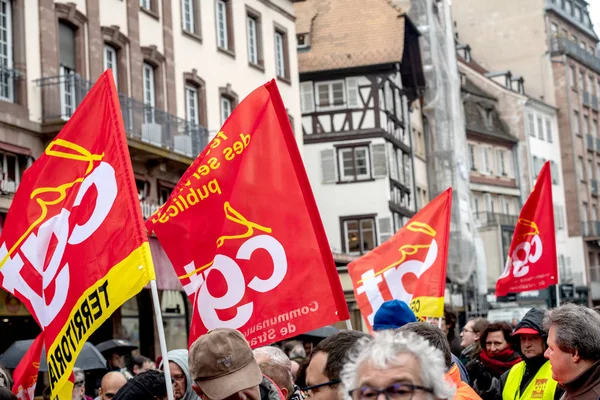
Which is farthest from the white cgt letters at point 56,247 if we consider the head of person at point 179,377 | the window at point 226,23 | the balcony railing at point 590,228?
the balcony railing at point 590,228

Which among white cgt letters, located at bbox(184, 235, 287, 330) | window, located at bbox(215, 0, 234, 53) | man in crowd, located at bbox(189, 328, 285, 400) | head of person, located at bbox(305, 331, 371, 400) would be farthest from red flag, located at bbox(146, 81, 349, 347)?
window, located at bbox(215, 0, 234, 53)

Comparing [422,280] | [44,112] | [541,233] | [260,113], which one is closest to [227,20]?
[44,112]

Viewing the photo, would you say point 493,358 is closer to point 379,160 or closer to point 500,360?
point 500,360

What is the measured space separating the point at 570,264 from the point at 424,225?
191ft

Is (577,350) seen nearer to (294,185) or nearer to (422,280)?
(294,185)

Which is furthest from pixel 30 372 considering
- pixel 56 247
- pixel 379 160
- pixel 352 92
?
pixel 352 92

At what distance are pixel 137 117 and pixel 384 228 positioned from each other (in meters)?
18.1

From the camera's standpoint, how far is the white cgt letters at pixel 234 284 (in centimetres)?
709

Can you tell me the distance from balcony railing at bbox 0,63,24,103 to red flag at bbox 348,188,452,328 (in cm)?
1164

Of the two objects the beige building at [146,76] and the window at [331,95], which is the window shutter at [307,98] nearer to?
the window at [331,95]

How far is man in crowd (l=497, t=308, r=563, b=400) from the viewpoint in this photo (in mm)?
7020

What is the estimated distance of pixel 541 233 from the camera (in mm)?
13648

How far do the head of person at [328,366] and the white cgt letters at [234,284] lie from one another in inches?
110

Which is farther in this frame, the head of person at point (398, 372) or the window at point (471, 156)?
the window at point (471, 156)
